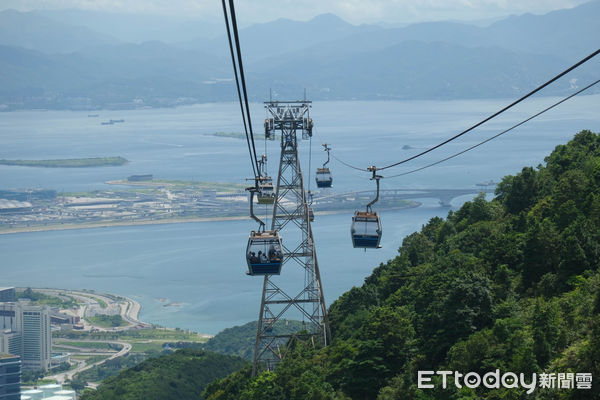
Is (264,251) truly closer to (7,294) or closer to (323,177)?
(323,177)

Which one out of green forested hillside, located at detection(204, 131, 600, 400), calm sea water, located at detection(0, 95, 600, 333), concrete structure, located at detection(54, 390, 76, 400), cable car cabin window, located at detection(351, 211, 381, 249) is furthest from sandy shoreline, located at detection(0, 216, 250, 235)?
cable car cabin window, located at detection(351, 211, 381, 249)

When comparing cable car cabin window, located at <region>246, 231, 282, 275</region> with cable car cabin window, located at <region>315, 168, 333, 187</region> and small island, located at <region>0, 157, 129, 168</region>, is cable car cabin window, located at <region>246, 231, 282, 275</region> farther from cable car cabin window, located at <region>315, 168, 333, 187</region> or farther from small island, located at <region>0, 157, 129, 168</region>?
small island, located at <region>0, 157, 129, 168</region>

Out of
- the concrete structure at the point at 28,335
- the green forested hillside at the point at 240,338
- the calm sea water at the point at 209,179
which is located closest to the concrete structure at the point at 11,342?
the concrete structure at the point at 28,335

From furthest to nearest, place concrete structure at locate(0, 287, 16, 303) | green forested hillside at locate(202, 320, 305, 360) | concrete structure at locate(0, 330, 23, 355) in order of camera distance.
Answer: concrete structure at locate(0, 287, 16, 303), concrete structure at locate(0, 330, 23, 355), green forested hillside at locate(202, 320, 305, 360)

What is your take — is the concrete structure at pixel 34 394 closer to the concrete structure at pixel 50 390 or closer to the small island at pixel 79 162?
the concrete structure at pixel 50 390

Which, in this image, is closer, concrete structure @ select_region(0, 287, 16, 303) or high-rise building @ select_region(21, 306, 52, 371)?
high-rise building @ select_region(21, 306, 52, 371)

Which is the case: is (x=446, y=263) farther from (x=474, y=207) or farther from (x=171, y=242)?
(x=171, y=242)
